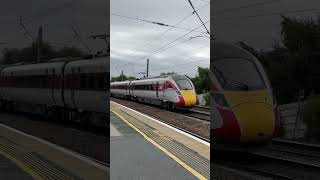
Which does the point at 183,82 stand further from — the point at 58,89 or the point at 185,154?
the point at 58,89

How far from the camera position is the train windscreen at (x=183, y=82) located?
18.6m

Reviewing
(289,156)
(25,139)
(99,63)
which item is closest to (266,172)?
(289,156)

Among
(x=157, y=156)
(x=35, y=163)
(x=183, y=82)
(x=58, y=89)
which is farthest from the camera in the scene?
(x=183, y=82)

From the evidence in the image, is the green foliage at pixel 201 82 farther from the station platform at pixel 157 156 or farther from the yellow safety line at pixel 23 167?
the yellow safety line at pixel 23 167

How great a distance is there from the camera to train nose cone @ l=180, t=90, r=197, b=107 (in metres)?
17.8

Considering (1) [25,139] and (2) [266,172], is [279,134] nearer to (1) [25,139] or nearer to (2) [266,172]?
(2) [266,172]

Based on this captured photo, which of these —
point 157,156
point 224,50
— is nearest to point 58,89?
point 157,156

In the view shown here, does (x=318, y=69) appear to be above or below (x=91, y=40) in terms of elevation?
below

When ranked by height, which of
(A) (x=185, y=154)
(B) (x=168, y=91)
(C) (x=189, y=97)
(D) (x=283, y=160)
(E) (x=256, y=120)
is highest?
(B) (x=168, y=91)

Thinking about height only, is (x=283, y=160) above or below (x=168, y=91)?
below

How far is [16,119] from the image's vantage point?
253 inches

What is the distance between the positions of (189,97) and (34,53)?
13.0m

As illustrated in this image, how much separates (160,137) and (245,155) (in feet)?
11.5

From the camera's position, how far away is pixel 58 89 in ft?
22.2
